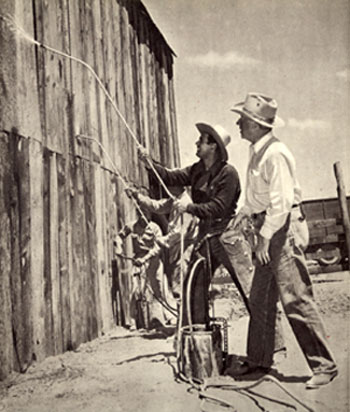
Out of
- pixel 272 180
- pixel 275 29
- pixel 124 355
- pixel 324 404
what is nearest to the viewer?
pixel 324 404

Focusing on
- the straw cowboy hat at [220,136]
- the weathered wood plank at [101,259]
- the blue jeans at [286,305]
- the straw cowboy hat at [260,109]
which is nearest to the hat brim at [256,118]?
the straw cowboy hat at [260,109]

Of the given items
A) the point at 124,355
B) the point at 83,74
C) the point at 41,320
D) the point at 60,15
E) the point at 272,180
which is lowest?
the point at 124,355

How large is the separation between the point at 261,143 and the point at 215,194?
0.48m

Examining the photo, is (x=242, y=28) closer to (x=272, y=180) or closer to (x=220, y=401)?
(x=272, y=180)

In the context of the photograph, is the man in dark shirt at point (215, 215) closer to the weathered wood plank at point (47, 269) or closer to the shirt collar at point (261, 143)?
the shirt collar at point (261, 143)

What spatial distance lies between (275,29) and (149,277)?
210cm

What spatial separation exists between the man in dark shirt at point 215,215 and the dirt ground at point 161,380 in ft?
0.51

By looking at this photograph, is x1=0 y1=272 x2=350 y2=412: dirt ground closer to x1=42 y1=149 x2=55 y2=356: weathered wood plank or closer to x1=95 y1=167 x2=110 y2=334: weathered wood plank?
x1=42 y1=149 x2=55 y2=356: weathered wood plank

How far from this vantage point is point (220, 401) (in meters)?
2.92

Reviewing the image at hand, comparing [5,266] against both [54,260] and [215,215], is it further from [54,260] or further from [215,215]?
[215,215]

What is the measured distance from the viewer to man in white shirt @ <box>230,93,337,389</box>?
305cm

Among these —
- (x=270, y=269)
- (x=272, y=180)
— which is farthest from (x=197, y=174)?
(x=270, y=269)

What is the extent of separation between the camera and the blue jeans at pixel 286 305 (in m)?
3.05

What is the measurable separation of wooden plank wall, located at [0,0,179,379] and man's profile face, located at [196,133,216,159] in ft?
1.07
